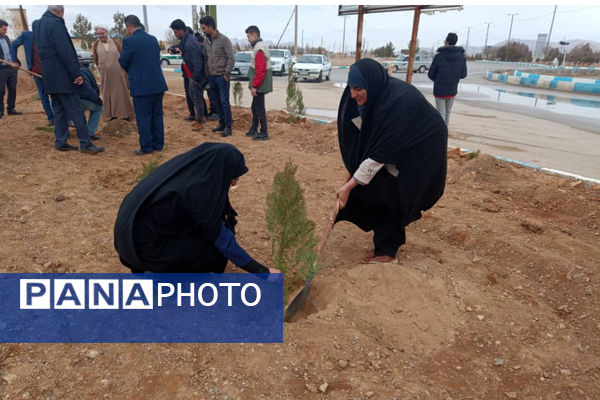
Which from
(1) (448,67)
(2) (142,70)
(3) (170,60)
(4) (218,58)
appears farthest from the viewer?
(3) (170,60)

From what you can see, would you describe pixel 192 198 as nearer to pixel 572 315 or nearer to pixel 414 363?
pixel 414 363

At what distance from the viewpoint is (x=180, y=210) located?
237 centimetres

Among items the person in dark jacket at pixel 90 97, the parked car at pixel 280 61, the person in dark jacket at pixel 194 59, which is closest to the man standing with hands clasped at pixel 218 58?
the person in dark jacket at pixel 194 59

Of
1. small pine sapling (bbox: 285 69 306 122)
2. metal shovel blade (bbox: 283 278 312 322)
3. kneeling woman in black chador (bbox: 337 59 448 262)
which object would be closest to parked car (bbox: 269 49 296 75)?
small pine sapling (bbox: 285 69 306 122)

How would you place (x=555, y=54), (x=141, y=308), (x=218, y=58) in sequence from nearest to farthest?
(x=141, y=308) → (x=218, y=58) → (x=555, y=54)

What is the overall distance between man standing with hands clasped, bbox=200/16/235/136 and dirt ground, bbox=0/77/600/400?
7.50 ft

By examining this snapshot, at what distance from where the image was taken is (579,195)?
188 inches

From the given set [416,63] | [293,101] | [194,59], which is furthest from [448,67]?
[416,63]

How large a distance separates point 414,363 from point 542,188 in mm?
3531

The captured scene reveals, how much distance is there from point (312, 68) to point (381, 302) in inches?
763

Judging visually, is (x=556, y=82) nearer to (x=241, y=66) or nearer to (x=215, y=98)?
(x=241, y=66)

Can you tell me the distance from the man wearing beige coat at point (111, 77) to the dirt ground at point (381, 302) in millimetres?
1855

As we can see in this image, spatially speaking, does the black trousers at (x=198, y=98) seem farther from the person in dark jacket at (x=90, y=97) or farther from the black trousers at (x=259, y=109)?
the person in dark jacket at (x=90, y=97)

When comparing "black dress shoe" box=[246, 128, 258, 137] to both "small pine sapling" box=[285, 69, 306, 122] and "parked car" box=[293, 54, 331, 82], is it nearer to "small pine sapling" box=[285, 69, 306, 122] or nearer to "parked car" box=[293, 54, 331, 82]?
"small pine sapling" box=[285, 69, 306, 122]
